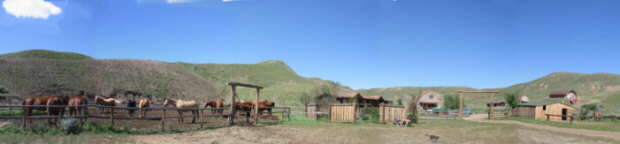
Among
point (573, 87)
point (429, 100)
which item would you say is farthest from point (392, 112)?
point (573, 87)

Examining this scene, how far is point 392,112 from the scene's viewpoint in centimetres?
1800

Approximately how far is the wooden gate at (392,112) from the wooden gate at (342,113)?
4.94 feet

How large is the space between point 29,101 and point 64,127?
5313 mm

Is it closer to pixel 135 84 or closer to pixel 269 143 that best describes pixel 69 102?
pixel 269 143

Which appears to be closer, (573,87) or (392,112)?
(392,112)

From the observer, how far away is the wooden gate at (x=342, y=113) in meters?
17.4

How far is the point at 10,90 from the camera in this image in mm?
21703

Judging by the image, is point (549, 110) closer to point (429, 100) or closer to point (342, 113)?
point (342, 113)

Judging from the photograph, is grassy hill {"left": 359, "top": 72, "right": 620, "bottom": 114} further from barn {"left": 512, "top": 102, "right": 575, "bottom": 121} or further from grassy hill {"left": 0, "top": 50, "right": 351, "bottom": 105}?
grassy hill {"left": 0, "top": 50, "right": 351, "bottom": 105}

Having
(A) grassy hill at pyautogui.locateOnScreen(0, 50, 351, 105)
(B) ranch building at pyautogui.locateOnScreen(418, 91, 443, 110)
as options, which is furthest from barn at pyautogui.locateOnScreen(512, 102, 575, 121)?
(A) grassy hill at pyautogui.locateOnScreen(0, 50, 351, 105)

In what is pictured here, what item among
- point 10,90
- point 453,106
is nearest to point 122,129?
point 10,90

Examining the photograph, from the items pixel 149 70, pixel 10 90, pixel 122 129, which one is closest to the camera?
pixel 122 129

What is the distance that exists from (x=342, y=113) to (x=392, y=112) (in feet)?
8.72

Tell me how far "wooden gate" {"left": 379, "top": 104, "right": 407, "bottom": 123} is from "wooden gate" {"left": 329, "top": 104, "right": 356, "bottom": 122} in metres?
1.51
